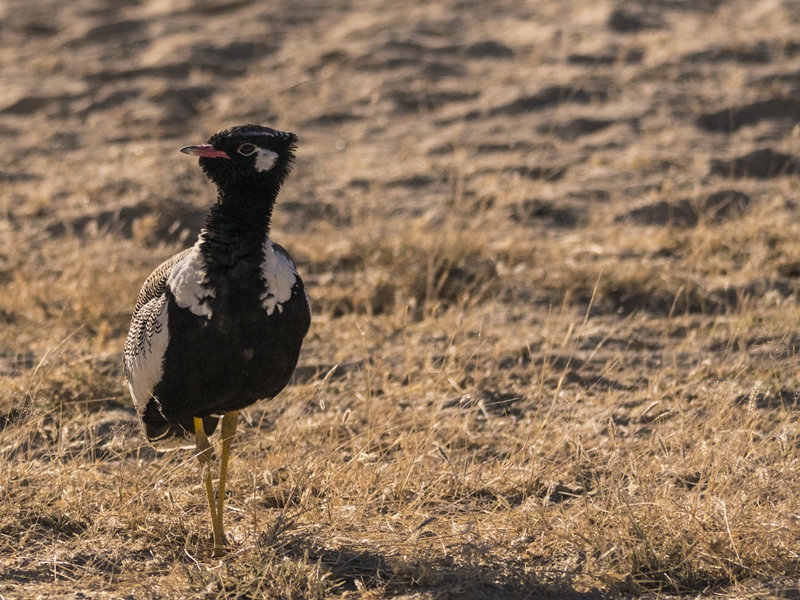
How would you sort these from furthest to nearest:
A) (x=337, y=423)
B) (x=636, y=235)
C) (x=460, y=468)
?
(x=636, y=235)
(x=337, y=423)
(x=460, y=468)

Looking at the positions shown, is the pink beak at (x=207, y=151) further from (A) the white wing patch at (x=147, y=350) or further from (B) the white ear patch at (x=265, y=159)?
(A) the white wing patch at (x=147, y=350)

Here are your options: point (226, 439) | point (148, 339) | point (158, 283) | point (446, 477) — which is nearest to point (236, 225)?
point (158, 283)

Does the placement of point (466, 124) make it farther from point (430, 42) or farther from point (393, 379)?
point (393, 379)

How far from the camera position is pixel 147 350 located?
4.04 meters

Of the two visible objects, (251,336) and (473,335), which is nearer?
(251,336)

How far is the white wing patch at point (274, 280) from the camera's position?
12.6 feet

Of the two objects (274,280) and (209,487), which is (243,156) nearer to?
(274,280)

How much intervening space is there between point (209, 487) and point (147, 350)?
59cm

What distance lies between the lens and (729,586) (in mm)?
3723

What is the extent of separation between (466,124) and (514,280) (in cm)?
335

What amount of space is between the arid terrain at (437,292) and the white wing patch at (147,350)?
274 millimetres

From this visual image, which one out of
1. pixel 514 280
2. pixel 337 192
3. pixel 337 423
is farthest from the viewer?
pixel 337 192

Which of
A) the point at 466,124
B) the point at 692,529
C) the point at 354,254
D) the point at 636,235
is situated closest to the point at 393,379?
the point at 354,254

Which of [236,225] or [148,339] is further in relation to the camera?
[148,339]
